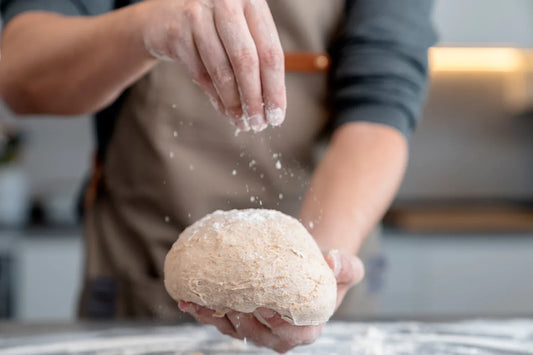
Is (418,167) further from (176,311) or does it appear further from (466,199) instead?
(176,311)

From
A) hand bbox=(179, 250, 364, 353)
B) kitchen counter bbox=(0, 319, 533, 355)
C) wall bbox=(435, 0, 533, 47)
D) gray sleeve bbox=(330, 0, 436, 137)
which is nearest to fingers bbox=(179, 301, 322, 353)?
hand bbox=(179, 250, 364, 353)

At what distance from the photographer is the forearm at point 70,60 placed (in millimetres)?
634

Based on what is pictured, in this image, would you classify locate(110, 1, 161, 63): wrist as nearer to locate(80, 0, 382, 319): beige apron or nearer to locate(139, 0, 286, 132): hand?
locate(139, 0, 286, 132): hand

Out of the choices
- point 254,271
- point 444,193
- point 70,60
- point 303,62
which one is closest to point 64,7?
point 70,60

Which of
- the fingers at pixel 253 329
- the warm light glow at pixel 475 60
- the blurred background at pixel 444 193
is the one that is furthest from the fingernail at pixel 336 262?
the warm light glow at pixel 475 60

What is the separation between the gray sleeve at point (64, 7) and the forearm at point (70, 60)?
3 cm

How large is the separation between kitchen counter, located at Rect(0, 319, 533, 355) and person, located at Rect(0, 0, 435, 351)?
0.09 metres

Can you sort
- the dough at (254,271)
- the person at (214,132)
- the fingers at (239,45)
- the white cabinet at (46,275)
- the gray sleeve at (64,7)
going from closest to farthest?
the fingers at (239,45) → the dough at (254,271) → the person at (214,132) → the gray sleeve at (64,7) → the white cabinet at (46,275)

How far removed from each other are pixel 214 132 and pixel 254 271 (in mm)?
372

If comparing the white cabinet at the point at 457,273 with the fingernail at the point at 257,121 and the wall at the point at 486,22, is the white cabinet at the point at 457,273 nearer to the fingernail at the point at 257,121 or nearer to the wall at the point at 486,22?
the wall at the point at 486,22

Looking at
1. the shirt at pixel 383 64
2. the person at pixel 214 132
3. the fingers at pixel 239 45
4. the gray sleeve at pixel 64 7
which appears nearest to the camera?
the fingers at pixel 239 45

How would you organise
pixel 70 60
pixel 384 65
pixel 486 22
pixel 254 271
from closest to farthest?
pixel 254 271 < pixel 70 60 < pixel 384 65 < pixel 486 22

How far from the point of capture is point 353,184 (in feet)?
2.83

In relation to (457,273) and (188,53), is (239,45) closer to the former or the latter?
(188,53)
